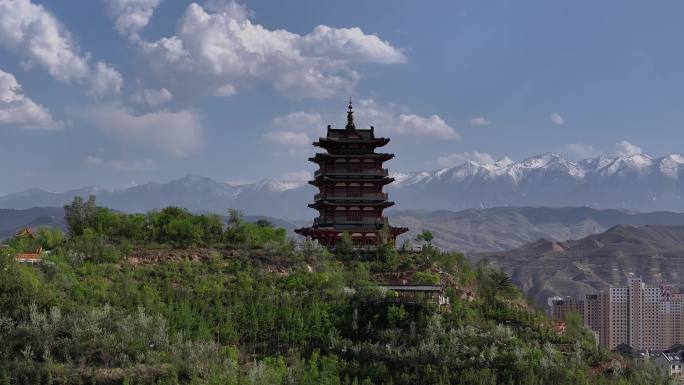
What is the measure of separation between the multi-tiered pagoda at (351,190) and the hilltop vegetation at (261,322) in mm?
5833

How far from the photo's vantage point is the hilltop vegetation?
35.5m

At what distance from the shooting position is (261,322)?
134ft

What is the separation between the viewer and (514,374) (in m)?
37.4

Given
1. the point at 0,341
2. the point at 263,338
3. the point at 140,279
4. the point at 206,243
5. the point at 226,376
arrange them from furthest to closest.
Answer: the point at 206,243
the point at 140,279
the point at 263,338
the point at 0,341
the point at 226,376

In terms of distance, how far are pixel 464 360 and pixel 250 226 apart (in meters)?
21.4

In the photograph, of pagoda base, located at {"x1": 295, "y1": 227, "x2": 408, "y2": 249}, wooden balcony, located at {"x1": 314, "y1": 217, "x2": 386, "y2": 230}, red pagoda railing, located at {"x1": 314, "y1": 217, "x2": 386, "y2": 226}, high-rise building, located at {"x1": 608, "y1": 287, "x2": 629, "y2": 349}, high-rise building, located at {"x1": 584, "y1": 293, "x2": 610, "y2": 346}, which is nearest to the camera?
pagoda base, located at {"x1": 295, "y1": 227, "x2": 408, "y2": 249}

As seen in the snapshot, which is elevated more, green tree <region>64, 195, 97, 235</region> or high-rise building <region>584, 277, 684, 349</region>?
green tree <region>64, 195, 97, 235</region>

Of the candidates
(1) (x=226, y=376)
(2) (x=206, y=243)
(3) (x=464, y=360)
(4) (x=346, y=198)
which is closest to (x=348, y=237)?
(4) (x=346, y=198)

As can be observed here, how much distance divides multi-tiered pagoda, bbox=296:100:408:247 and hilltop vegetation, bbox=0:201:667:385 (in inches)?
230

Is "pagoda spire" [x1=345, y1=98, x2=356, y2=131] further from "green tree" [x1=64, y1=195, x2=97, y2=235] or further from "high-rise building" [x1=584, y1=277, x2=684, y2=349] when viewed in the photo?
"high-rise building" [x1=584, y1=277, x2=684, y2=349]

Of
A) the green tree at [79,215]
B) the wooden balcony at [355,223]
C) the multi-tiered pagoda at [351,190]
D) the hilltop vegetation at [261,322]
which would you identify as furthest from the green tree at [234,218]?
the green tree at [79,215]

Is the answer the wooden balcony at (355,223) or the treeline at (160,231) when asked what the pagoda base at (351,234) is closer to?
the wooden balcony at (355,223)

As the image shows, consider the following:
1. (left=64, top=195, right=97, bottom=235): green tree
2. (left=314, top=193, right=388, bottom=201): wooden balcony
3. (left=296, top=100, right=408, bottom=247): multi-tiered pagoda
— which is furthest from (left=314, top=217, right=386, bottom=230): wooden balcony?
(left=64, top=195, right=97, bottom=235): green tree

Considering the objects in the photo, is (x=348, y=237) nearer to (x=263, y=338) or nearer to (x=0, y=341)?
(x=263, y=338)
